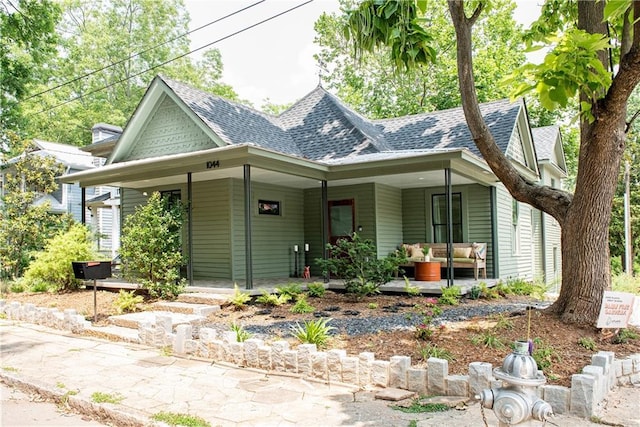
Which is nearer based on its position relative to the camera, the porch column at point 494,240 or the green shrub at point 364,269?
the green shrub at point 364,269

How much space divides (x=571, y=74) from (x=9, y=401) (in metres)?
6.60

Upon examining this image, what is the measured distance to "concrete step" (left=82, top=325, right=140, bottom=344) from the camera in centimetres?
685

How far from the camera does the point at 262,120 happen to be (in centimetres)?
1412

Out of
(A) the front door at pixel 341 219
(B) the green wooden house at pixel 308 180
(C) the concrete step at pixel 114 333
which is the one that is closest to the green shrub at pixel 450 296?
(B) the green wooden house at pixel 308 180

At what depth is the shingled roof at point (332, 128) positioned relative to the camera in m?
12.2

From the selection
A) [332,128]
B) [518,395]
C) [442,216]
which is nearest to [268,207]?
[332,128]

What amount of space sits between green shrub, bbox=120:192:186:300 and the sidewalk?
2.98m

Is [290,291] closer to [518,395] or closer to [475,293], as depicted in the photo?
[475,293]

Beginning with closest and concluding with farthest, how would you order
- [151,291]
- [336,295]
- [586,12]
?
1. [586,12]
2. [151,291]
3. [336,295]

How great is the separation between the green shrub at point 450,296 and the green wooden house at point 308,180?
1.91m

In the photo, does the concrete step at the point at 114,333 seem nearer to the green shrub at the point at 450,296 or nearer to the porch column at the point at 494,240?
the green shrub at the point at 450,296

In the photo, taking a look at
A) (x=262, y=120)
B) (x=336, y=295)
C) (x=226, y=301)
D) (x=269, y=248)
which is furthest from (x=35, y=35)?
(x=336, y=295)

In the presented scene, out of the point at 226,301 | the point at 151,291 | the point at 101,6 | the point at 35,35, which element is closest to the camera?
the point at 226,301

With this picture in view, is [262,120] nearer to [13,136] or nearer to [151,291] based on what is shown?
[151,291]
